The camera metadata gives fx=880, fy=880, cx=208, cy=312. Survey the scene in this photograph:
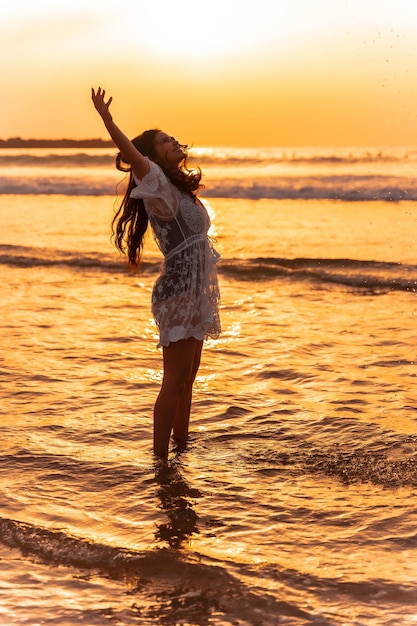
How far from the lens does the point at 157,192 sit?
4973 millimetres

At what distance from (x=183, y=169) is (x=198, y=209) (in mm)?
261

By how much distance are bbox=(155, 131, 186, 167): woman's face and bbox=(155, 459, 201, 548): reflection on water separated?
6.04 ft

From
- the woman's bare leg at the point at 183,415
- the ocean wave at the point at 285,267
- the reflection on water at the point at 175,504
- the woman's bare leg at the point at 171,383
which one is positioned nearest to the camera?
the reflection on water at the point at 175,504

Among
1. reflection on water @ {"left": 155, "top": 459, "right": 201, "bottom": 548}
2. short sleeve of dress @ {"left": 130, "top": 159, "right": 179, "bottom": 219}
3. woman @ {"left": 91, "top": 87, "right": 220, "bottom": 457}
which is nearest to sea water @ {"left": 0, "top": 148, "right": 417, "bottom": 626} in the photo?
reflection on water @ {"left": 155, "top": 459, "right": 201, "bottom": 548}

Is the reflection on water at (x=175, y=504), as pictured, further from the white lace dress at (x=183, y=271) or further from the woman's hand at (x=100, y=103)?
the woman's hand at (x=100, y=103)

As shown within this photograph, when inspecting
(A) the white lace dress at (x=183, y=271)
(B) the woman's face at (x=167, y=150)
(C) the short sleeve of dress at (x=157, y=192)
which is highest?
(B) the woman's face at (x=167, y=150)

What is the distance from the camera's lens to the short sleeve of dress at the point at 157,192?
16.1 feet

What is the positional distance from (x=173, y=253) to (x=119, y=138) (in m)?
0.87

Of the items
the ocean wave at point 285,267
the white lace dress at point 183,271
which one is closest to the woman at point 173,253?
the white lace dress at point 183,271

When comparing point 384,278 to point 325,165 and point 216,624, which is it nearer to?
point 216,624

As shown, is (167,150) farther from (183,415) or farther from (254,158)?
(254,158)

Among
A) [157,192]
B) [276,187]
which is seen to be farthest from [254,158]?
[157,192]

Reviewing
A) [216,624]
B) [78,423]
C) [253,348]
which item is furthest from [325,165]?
[216,624]

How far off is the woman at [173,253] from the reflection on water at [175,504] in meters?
0.24
